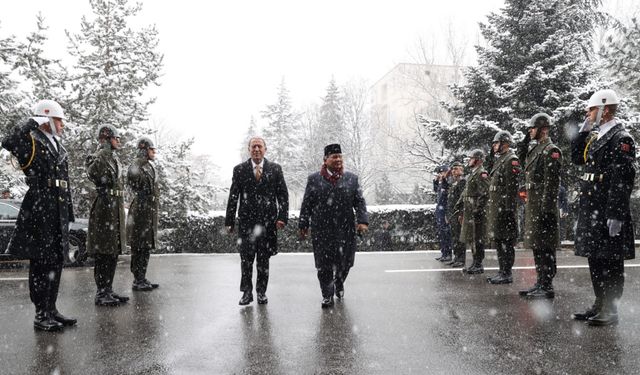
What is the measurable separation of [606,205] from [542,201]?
4.63ft

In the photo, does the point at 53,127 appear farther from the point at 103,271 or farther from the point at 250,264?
the point at 250,264

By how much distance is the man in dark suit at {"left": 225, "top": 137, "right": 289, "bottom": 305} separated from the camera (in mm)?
6289

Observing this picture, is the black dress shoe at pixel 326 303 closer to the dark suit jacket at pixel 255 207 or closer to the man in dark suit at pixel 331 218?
the man in dark suit at pixel 331 218

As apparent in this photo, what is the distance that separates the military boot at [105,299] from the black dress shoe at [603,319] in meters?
5.40

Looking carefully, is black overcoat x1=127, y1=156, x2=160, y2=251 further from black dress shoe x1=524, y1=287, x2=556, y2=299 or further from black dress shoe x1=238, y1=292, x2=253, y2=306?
black dress shoe x1=524, y1=287, x2=556, y2=299

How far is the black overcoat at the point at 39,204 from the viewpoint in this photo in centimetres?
507

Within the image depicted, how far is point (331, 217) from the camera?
6297 mm

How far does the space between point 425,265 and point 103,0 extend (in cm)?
1230

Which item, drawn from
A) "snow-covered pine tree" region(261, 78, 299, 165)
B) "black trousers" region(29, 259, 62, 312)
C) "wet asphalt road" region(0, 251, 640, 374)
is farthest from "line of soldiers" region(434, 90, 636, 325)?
"snow-covered pine tree" region(261, 78, 299, 165)

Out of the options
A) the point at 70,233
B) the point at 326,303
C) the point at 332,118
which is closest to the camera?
the point at 326,303

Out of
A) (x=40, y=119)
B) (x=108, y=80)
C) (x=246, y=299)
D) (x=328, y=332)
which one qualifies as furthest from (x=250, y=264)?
(x=108, y=80)

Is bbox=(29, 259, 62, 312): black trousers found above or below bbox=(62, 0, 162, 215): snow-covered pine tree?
below

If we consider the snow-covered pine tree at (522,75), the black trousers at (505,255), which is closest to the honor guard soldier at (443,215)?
the black trousers at (505,255)

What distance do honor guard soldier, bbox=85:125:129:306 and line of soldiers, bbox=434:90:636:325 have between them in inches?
203
